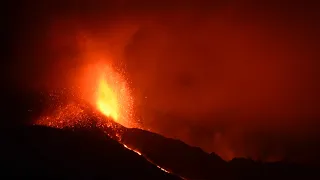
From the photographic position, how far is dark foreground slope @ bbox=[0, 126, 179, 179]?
6181cm

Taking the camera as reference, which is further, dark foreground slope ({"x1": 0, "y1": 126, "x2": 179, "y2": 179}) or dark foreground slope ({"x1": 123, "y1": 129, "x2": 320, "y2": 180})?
dark foreground slope ({"x1": 123, "y1": 129, "x2": 320, "y2": 180})

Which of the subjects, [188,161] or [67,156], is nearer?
[67,156]

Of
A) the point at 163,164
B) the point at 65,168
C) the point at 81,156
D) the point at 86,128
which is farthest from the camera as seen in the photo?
the point at 163,164

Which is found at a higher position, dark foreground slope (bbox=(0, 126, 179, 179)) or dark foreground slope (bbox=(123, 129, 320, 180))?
dark foreground slope (bbox=(123, 129, 320, 180))

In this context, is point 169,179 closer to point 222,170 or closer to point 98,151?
point 98,151

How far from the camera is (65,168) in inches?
2493

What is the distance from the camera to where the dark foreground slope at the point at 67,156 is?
61.8 metres

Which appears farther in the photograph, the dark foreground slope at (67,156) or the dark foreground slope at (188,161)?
the dark foreground slope at (188,161)

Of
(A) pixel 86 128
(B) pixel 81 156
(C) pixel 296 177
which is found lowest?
(B) pixel 81 156

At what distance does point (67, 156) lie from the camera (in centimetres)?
6688

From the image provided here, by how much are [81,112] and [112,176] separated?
1006 inches

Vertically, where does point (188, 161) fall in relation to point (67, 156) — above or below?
above

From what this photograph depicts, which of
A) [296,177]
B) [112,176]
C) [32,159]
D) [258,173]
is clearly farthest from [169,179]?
[296,177]

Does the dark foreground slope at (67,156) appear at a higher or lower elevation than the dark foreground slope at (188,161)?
lower
